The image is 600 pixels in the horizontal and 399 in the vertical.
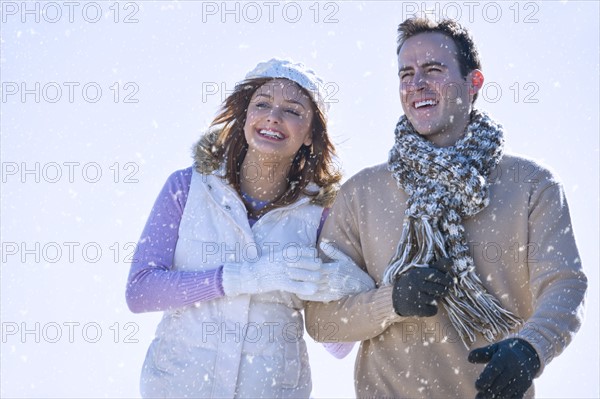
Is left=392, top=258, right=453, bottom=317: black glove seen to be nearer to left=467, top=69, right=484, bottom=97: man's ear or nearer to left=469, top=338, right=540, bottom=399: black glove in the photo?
left=469, top=338, right=540, bottom=399: black glove

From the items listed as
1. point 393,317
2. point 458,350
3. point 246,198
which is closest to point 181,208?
point 246,198

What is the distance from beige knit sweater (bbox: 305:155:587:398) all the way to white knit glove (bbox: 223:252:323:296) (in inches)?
7.0

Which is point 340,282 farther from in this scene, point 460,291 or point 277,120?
point 277,120

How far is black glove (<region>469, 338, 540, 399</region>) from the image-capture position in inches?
110

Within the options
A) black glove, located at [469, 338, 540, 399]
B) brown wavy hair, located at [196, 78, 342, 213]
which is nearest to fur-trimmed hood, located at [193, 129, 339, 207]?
brown wavy hair, located at [196, 78, 342, 213]

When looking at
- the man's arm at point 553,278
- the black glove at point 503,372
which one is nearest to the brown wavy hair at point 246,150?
the man's arm at point 553,278

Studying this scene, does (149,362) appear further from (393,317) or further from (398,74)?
(398,74)

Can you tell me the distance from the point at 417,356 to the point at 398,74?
1316mm

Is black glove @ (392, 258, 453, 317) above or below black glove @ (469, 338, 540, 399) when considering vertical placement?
above

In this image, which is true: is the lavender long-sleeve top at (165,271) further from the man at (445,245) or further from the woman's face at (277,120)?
the man at (445,245)

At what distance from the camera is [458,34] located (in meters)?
3.87

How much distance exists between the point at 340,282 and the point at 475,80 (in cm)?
113

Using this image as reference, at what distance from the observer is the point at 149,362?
3.80 meters

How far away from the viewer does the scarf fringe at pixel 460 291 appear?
343cm
